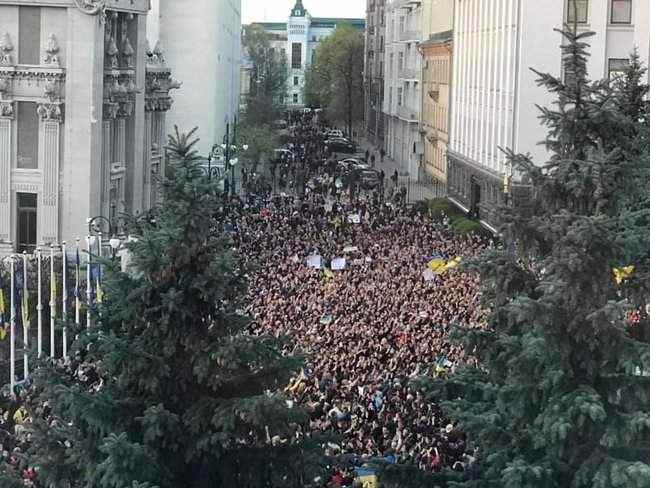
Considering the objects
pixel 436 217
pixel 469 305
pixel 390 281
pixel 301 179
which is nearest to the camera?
pixel 469 305

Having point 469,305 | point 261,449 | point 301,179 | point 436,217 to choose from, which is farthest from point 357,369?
point 301,179

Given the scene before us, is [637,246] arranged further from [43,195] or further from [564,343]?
[43,195]

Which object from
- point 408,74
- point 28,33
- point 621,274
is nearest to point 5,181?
point 28,33

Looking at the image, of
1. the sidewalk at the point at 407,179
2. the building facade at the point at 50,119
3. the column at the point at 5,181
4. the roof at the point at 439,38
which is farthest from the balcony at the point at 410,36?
the column at the point at 5,181

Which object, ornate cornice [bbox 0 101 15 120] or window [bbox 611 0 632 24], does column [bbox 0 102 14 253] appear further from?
window [bbox 611 0 632 24]

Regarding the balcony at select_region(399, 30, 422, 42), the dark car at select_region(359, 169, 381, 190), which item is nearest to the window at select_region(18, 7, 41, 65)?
the dark car at select_region(359, 169, 381, 190)

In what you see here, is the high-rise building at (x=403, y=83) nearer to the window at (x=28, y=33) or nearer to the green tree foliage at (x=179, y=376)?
the window at (x=28, y=33)
